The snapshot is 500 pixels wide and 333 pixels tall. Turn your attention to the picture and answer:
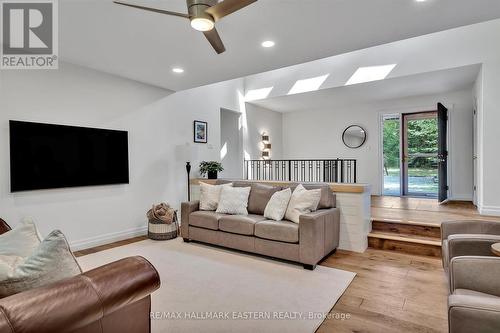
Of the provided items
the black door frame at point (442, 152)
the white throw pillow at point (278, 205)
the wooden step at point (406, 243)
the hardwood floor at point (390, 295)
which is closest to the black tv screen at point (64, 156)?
the white throw pillow at point (278, 205)

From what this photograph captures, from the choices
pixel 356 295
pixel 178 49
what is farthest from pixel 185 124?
pixel 356 295

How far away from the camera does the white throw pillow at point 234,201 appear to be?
3986mm

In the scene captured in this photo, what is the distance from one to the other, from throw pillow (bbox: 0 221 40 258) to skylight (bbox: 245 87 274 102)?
5663 millimetres

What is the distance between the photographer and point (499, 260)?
5.60 ft

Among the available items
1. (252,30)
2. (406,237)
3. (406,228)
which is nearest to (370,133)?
(406,228)

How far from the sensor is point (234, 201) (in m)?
4.03

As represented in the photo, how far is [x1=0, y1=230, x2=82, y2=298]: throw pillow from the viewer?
1.08 m

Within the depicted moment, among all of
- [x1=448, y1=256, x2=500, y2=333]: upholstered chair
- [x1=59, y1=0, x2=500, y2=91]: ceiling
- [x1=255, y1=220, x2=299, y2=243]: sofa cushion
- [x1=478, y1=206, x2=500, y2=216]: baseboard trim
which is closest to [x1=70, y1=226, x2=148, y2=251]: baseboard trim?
[x1=255, y1=220, x2=299, y2=243]: sofa cushion

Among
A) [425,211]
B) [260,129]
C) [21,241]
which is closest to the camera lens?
[21,241]

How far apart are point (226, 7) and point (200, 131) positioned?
13.4 ft

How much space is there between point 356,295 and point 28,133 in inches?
159

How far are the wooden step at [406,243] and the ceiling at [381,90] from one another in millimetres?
2805

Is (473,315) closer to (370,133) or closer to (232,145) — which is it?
(232,145)

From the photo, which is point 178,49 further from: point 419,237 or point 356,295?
point 419,237
